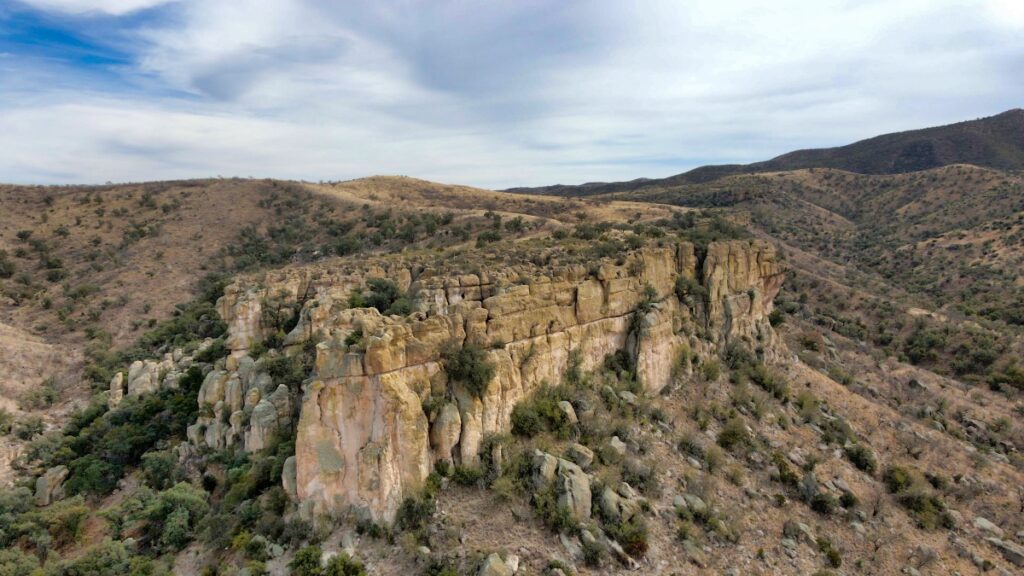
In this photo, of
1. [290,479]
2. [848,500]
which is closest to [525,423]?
[290,479]

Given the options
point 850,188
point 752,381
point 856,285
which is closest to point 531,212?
point 856,285

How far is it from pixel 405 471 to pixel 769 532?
1278 centimetres

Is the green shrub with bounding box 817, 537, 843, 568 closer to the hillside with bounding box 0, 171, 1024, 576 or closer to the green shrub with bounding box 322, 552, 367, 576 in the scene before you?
the hillside with bounding box 0, 171, 1024, 576

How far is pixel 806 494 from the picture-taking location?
1997cm

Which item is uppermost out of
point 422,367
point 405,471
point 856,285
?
point 422,367

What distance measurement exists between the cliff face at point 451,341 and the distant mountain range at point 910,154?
12947cm

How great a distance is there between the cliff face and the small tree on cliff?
23 centimetres

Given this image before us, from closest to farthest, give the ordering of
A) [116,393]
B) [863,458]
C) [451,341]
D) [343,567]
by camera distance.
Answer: [343,567], [451,341], [863,458], [116,393]

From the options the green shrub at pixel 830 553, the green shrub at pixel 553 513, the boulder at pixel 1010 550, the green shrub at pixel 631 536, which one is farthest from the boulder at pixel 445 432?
the boulder at pixel 1010 550

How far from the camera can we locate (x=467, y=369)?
1694cm

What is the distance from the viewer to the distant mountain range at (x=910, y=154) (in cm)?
14462

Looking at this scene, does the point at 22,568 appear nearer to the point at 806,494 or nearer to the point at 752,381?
the point at 806,494

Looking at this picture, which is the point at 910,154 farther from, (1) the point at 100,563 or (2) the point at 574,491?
(1) the point at 100,563

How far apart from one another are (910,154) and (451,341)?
7302 inches
